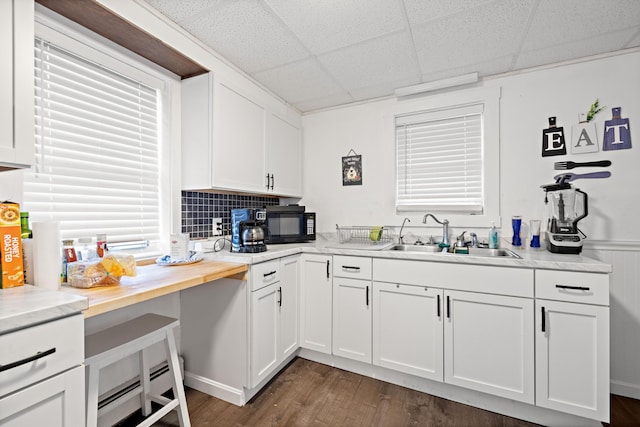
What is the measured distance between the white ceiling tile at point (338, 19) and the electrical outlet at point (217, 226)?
58.5 inches

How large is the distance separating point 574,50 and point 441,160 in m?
1.10

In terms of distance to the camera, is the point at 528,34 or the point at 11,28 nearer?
the point at 11,28

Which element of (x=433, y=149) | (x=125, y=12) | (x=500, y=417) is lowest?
(x=500, y=417)

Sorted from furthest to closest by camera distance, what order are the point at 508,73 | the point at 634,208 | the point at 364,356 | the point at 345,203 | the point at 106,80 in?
the point at 345,203 < the point at 508,73 < the point at 364,356 < the point at 634,208 < the point at 106,80

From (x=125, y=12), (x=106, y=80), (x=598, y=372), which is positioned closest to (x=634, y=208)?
(x=598, y=372)

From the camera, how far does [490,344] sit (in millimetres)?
1681

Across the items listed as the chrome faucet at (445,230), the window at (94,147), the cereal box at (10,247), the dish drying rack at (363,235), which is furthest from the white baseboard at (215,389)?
the chrome faucet at (445,230)

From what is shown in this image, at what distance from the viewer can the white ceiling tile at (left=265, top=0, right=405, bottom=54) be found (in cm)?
152

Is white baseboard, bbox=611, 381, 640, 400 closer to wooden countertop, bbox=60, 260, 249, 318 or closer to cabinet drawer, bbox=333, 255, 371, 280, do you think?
cabinet drawer, bbox=333, 255, 371, 280

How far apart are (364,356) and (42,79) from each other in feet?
8.22

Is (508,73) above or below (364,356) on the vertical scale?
above

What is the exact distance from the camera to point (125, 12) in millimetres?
1420

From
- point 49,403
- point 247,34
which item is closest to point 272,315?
point 49,403

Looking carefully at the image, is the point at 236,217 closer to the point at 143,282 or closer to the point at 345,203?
the point at 143,282
